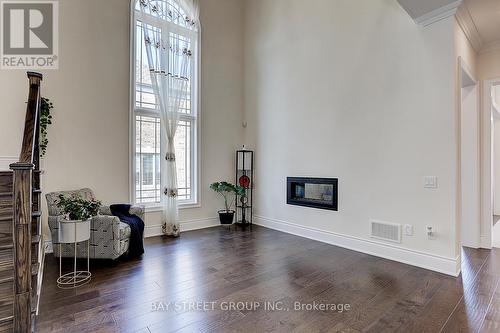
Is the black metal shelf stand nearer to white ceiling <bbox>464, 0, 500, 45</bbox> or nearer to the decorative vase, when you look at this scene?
the decorative vase

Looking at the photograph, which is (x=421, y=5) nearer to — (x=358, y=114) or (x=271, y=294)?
(x=358, y=114)

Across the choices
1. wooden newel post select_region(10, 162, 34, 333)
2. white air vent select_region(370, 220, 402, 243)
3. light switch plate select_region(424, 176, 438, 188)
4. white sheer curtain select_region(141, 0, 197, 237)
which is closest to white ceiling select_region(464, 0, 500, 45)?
light switch plate select_region(424, 176, 438, 188)

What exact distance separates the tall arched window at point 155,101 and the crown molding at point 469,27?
4137 mm

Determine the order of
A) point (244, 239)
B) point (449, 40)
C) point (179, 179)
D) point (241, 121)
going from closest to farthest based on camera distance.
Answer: point (449, 40) → point (244, 239) → point (179, 179) → point (241, 121)

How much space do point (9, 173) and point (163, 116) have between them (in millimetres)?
2422

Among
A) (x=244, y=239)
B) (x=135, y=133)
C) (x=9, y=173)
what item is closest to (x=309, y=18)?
(x=135, y=133)

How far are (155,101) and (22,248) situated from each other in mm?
3585

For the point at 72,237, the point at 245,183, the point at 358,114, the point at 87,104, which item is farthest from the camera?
the point at 245,183

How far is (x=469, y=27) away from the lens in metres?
3.51

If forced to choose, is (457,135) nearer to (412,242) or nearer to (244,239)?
(412,242)

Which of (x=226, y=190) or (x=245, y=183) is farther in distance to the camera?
(x=245, y=183)

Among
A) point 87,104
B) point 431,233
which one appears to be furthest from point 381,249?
point 87,104

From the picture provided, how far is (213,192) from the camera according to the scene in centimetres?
559

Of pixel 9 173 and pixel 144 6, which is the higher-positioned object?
pixel 144 6
